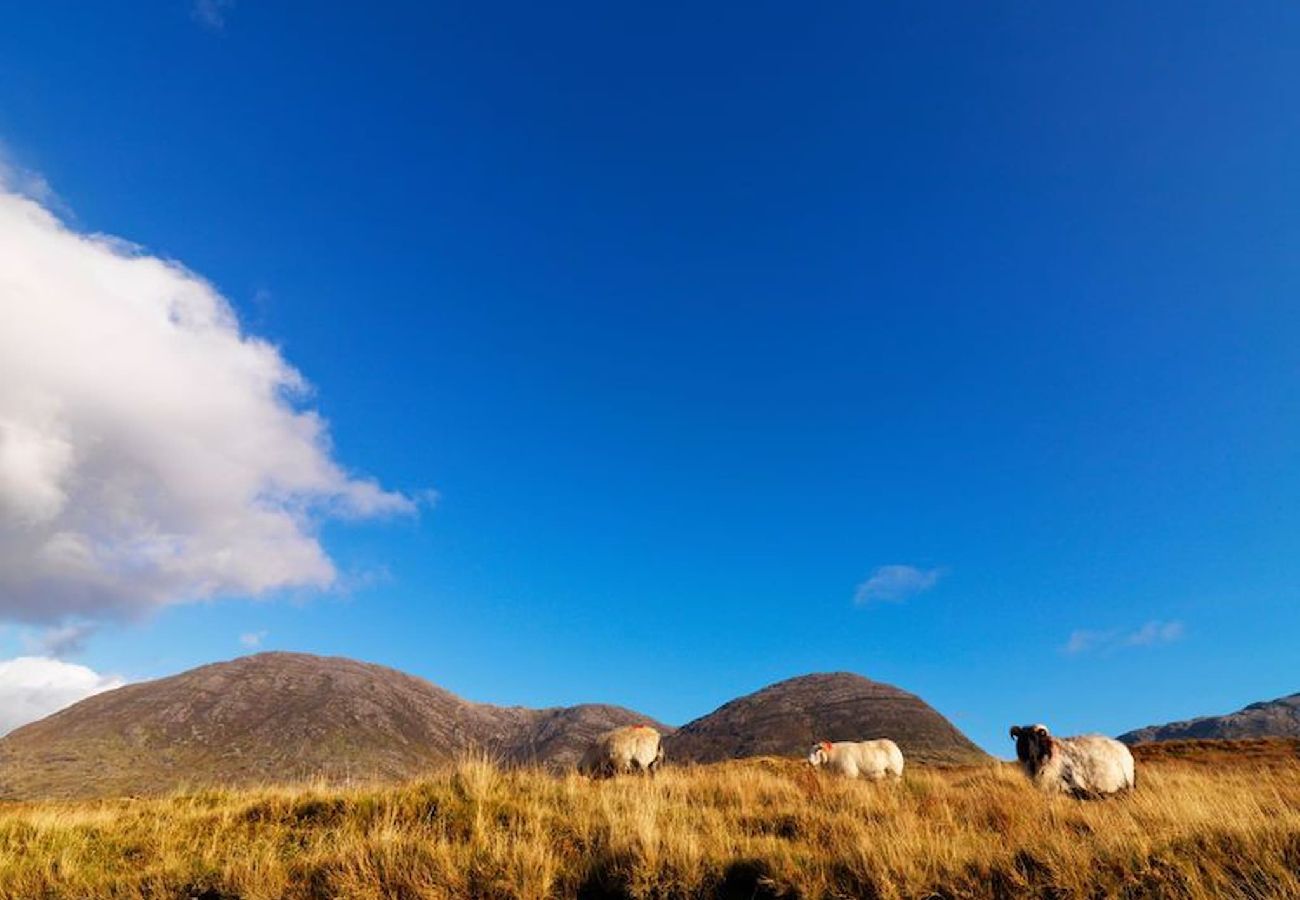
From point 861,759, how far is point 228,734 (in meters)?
176

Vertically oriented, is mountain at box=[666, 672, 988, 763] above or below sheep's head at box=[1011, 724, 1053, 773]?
above

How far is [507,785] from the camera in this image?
12609 millimetres

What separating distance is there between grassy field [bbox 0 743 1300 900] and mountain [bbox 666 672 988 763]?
112 meters

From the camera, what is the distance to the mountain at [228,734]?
120 m

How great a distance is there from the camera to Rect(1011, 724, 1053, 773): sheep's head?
15.6m

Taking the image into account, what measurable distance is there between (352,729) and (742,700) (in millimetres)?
96757

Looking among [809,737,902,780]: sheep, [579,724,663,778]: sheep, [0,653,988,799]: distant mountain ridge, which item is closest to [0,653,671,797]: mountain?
[0,653,988,799]: distant mountain ridge

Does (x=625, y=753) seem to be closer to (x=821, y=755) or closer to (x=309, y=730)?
(x=821, y=755)

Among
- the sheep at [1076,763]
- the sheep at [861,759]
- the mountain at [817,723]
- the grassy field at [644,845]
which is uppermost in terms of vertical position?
the mountain at [817,723]

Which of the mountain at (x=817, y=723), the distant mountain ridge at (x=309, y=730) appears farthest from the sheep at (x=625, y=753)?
the mountain at (x=817, y=723)

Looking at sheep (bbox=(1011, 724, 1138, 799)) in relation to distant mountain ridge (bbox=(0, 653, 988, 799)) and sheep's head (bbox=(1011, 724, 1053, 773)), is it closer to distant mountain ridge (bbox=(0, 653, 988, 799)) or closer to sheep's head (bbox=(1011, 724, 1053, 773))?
sheep's head (bbox=(1011, 724, 1053, 773))

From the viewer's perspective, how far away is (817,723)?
150 metres

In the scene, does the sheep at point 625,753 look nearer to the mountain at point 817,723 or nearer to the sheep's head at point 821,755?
the sheep's head at point 821,755

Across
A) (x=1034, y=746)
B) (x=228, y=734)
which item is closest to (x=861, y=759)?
(x=1034, y=746)
